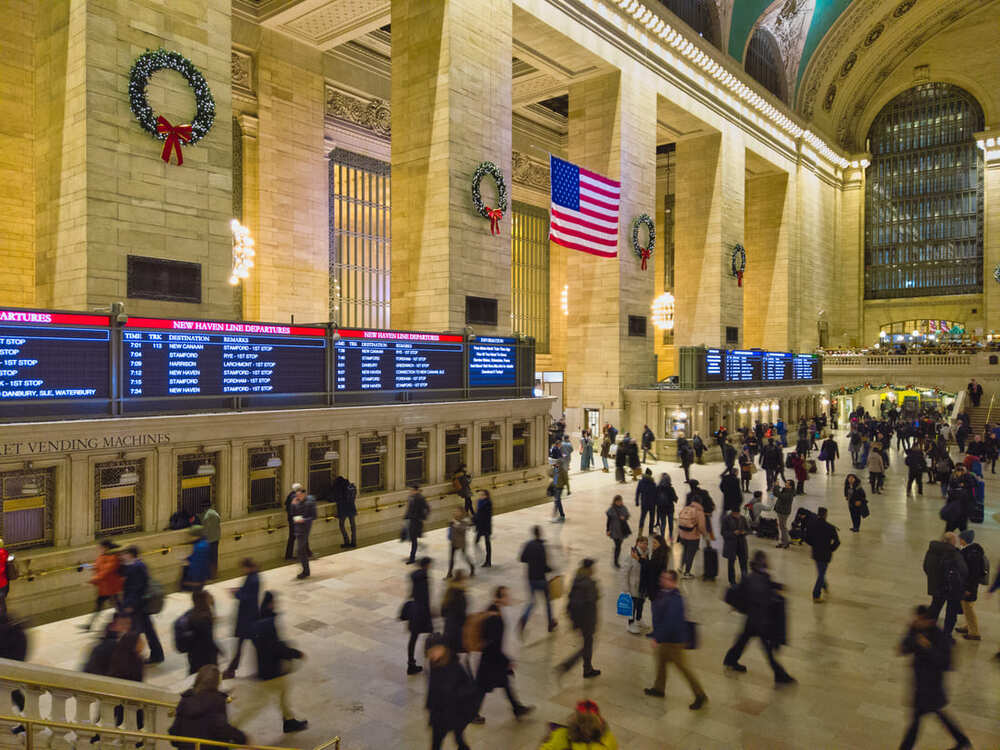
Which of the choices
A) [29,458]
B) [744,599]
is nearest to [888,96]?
[744,599]

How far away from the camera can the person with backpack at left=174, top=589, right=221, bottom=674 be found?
598cm

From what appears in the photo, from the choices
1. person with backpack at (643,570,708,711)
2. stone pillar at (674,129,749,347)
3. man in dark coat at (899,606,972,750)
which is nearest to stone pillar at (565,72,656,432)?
stone pillar at (674,129,749,347)

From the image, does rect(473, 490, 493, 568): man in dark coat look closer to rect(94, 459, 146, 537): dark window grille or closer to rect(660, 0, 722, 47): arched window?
rect(94, 459, 146, 537): dark window grille

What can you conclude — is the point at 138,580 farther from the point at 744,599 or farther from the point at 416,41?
the point at 416,41

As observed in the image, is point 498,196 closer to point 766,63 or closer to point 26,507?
point 26,507

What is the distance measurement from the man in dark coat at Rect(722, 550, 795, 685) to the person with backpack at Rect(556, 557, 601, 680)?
145cm

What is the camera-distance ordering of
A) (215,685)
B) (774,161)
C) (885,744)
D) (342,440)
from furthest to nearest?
(774,161), (342,440), (885,744), (215,685)

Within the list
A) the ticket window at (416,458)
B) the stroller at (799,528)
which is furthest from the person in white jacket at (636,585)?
the ticket window at (416,458)

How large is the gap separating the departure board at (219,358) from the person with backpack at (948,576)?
9.69m

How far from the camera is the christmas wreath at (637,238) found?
24.6 metres

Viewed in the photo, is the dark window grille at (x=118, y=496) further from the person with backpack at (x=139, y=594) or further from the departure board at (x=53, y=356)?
the person with backpack at (x=139, y=594)

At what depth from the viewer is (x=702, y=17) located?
2853 cm

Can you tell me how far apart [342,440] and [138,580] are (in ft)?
18.2

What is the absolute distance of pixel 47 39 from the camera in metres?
11.6
